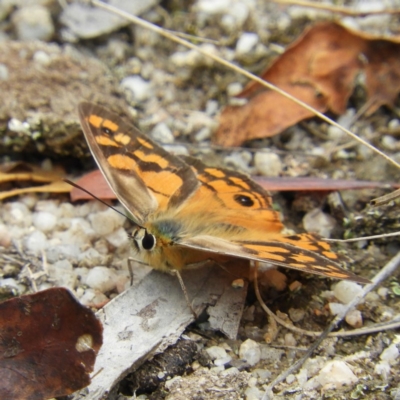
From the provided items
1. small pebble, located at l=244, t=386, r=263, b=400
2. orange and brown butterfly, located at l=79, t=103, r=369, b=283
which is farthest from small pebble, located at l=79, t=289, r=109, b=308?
small pebble, located at l=244, t=386, r=263, b=400

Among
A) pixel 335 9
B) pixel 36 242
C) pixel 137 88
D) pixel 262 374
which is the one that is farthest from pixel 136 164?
pixel 335 9

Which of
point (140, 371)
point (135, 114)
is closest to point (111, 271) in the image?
point (140, 371)

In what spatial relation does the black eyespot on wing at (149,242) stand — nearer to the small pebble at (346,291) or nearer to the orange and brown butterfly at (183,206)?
the orange and brown butterfly at (183,206)

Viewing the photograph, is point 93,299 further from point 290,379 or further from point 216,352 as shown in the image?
point 290,379

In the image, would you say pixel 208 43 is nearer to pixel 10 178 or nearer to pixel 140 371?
pixel 10 178

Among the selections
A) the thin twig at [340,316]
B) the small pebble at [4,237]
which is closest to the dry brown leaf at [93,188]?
the small pebble at [4,237]

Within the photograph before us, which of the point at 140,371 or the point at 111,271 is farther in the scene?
the point at 111,271
